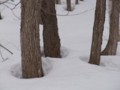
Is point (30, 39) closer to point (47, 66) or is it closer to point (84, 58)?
point (47, 66)

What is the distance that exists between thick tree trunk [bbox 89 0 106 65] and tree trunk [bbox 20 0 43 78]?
5.27 feet

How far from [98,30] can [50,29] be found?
150 cm

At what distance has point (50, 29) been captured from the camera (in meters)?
7.86

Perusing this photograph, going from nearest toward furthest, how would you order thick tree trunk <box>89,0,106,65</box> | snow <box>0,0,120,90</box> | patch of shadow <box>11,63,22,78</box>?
snow <box>0,0,120,90</box>, patch of shadow <box>11,63,22,78</box>, thick tree trunk <box>89,0,106,65</box>

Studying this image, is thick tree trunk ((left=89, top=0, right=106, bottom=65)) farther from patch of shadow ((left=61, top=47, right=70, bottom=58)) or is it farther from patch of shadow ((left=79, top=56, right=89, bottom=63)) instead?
patch of shadow ((left=61, top=47, right=70, bottom=58))

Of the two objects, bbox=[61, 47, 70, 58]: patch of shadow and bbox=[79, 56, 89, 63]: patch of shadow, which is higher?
bbox=[79, 56, 89, 63]: patch of shadow

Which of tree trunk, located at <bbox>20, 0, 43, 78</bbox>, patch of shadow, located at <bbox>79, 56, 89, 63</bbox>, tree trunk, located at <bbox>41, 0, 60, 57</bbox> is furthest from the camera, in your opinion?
tree trunk, located at <bbox>41, 0, 60, 57</bbox>

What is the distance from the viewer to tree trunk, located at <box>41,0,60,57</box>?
25.2ft

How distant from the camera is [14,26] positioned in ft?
47.3

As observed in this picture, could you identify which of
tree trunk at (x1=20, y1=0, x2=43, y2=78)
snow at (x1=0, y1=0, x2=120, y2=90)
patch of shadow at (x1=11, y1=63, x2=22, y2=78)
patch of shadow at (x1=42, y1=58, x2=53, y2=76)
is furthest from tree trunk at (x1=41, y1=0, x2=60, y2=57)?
tree trunk at (x1=20, y1=0, x2=43, y2=78)

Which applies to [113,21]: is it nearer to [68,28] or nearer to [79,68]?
[79,68]

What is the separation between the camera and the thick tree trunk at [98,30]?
21.8 ft

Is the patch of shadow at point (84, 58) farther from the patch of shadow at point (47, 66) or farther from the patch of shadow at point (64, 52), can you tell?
the patch of shadow at point (47, 66)

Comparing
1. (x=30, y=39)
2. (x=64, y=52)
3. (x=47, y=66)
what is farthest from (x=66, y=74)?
(x=64, y=52)
